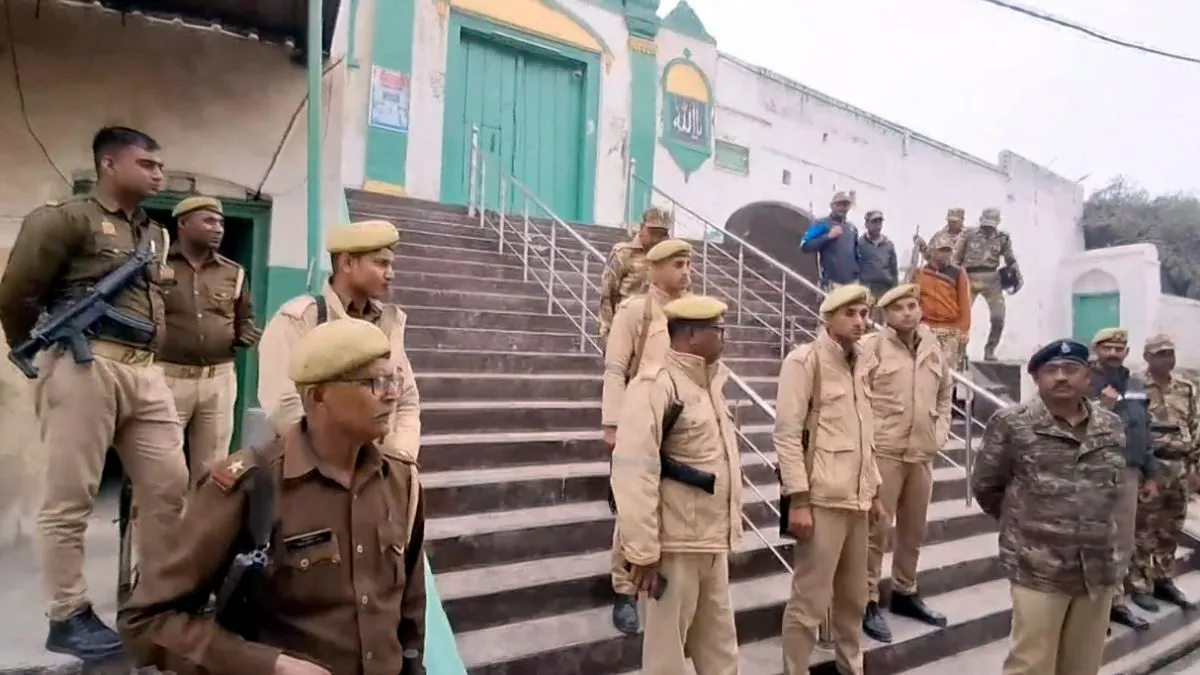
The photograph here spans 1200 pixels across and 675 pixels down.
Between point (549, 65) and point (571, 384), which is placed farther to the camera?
point (549, 65)

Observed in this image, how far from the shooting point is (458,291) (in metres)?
6.52

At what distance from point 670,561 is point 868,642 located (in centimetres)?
161

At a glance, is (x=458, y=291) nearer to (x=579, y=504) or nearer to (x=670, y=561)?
(x=579, y=504)

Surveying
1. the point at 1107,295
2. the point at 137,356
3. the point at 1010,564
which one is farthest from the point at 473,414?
the point at 1107,295

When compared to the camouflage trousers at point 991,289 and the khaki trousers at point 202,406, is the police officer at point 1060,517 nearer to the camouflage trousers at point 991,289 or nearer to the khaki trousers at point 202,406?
the khaki trousers at point 202,406

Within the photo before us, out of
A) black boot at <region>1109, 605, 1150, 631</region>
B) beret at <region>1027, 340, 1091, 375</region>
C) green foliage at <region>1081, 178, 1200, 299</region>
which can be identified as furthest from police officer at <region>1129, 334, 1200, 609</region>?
green foliage at <region>1081, 178, 1200, 299</region>

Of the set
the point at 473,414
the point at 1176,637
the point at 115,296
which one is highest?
the point at 115,296

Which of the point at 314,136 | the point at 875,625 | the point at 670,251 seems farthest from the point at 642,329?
the point at 314,136

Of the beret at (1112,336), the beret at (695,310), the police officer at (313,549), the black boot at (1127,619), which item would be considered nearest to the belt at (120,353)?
the police officer at (313,549)

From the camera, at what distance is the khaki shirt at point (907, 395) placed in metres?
4.23

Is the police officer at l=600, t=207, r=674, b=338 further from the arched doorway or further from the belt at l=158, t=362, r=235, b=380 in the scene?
the arched doorway

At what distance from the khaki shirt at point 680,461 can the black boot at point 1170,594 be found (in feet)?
13.4

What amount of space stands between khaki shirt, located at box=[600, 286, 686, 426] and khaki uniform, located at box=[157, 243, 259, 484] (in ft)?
5.24

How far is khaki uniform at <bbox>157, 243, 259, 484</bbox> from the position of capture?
3354 millimetres
